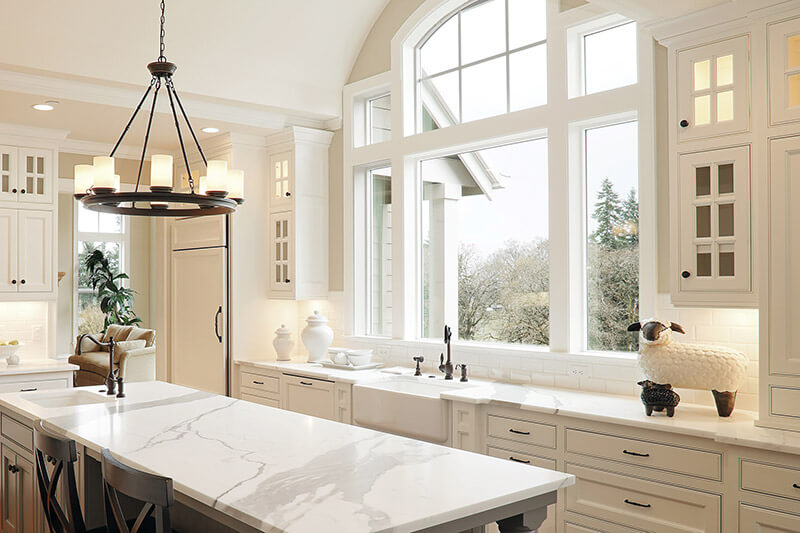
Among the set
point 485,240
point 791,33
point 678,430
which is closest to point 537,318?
point 485,240

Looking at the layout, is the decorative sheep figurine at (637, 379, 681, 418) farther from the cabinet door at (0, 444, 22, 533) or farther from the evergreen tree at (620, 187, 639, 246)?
the cabinet door at (0, 444, 22, 533)

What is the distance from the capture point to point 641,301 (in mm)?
3861

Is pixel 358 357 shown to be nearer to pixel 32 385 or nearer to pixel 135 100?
pixel 135 100

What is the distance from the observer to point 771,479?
2707 mm

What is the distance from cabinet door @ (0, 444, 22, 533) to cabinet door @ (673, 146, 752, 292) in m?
3.40

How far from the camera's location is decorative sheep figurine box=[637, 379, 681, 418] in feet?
10.6

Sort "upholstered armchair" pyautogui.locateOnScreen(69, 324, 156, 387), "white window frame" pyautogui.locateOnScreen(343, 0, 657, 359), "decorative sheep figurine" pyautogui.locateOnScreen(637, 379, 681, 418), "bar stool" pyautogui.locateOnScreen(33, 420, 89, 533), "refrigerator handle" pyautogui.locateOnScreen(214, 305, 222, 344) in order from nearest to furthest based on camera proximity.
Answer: "bar stool" pyautogui.locateOnScreen(33, 420, 89, 533)
"decorative sheep figurine" pyautogui.locateOnScreen(637, 379, 681, 418)
"white window frame" pyautogui.locateOnScreen(343, 0, 657, 359)
"refrigerator handle" pyautogui.locateOnScreen(214, 305, 222, 344)
"upholstered armchair" pyautogui.locateOnScreen(69, 324, 156, 387)

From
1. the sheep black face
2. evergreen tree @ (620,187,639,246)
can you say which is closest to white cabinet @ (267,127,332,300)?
evergreen tree @ (620,187,639,246)

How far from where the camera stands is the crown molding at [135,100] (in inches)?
184

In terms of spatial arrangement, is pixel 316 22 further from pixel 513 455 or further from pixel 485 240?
pixel 513 455

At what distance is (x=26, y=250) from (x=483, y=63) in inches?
157

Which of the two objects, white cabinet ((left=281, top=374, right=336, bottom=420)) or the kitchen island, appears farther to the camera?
white cabinet ((left=281, top=374, right=336, bottom=420))

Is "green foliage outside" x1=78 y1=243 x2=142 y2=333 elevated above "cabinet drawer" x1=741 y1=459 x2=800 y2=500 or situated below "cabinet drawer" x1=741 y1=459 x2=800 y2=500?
above

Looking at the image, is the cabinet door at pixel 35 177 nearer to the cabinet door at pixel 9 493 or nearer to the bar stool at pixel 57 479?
the cabinet door at pixel 9 493
